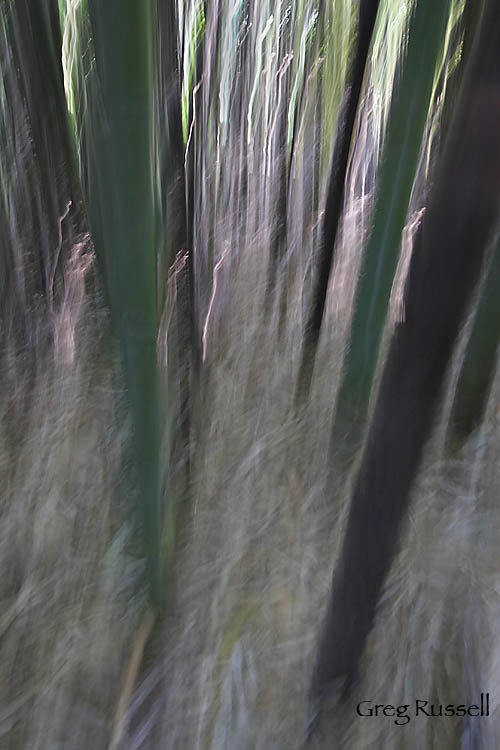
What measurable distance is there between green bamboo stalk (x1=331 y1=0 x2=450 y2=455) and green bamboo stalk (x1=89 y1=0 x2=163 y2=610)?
13 centimetres

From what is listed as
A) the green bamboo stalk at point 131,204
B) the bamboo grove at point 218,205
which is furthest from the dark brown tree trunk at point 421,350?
the green bamboo stalk at point 131,204

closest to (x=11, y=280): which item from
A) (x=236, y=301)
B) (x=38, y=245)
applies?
(x=38, y=245)

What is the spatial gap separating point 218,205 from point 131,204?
1.25 feet

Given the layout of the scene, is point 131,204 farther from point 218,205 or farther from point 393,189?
point 218,205

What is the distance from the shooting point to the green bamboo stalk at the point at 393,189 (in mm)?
327

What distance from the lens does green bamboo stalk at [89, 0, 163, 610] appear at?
0.94 ft

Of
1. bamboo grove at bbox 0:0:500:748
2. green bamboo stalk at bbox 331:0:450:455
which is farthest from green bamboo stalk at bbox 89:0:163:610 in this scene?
green bamboo stalk at bbox 331:0:450:455

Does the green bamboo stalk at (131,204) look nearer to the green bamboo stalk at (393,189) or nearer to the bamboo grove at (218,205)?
the bamboo grove at (218,205)

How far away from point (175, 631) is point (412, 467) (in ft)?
0.66

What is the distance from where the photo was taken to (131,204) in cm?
32

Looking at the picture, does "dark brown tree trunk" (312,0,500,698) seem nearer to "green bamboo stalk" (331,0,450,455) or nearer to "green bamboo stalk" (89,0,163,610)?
"green bamboo stalk" (331,0,450,455)

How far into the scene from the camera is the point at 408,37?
336 mm

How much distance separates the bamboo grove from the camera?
315 mm

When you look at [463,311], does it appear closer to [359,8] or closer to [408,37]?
[408,37]
